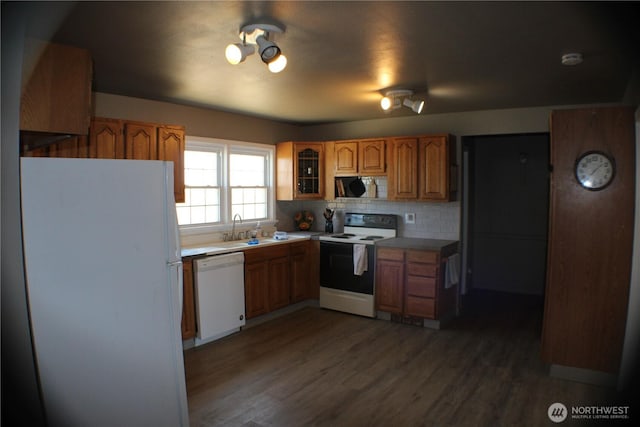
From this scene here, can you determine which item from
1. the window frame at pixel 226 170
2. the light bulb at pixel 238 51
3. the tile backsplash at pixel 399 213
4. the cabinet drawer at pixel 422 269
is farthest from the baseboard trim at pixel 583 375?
the window frame at pixel 226 170

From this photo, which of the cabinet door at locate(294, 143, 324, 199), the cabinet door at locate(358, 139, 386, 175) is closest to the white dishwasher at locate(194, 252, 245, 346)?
the cabinet door at locate(294, 143, 324, 199)

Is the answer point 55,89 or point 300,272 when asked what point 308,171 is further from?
point 55,89

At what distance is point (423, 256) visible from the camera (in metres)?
4.63

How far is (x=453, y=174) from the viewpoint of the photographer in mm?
4996

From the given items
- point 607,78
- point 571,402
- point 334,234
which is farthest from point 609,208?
point 334,234

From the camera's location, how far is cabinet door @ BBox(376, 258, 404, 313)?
15.6 ft

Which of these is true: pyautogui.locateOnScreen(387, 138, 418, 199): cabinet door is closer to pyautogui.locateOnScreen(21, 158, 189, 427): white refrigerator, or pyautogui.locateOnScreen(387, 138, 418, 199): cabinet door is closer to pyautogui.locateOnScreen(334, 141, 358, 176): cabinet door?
pyautogui.locateOnScreen(334, 141, 358, 176): cabinet door

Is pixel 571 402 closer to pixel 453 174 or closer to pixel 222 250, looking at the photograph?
pixel 453 174

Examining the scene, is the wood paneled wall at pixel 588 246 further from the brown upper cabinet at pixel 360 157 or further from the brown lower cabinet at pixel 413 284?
the brown upper cabinet at pixel 360 157

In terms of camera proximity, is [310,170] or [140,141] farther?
[310,170]

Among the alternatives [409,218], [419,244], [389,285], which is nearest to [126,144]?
[389,285]

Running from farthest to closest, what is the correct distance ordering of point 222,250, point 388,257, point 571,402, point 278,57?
point 388,257 → point 222,250 → point 571,402 → point 278,57

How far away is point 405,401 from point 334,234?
289cm

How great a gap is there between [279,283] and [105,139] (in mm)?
2426
